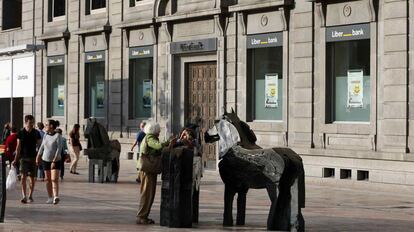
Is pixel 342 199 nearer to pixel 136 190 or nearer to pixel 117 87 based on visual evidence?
pixel 136 190

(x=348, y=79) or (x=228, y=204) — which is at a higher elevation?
(x=348, y=79)

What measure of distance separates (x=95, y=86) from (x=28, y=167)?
61.6 feet

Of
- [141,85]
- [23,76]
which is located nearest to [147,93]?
[141,85]

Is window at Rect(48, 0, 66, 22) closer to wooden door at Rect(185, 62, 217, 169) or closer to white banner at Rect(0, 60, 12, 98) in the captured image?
white banner at Rect(0, 60, 12, 98)

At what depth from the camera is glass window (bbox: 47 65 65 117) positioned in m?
42.4

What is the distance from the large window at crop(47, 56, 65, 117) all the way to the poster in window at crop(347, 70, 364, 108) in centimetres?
1815

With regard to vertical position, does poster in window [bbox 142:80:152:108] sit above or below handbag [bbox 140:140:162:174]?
above

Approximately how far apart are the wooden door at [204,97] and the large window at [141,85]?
2656mm

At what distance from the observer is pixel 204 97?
32.8 metres

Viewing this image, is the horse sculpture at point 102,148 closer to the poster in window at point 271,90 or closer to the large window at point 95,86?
the poster in window at point 271,90

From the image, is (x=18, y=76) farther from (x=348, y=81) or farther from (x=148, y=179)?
(x=148, y=179)

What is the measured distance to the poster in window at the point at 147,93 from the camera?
1415 inches

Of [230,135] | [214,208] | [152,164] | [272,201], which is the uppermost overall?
[230,135]

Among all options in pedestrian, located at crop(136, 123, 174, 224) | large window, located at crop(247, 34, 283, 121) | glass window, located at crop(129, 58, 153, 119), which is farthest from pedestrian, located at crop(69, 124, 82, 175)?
pedestrian, located at crop(136, 123, 174, 224)
